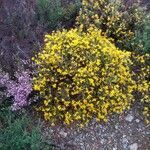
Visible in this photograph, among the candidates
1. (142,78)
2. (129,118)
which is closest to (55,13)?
(142,78)

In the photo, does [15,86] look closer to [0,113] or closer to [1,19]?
[0,113]

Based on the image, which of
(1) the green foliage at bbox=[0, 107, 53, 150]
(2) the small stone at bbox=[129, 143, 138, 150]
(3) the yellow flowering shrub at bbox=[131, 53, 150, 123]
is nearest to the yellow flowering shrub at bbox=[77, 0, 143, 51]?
(3) the yellow flowering shrub at bbox=[131, 53, 150, 123]

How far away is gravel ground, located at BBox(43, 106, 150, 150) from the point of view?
615 centimetres

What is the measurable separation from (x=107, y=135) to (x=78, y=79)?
858 millimetres

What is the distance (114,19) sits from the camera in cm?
696

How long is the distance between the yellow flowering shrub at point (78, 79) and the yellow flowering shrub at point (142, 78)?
0.21 meters

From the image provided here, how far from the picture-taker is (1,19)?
6.71 meters

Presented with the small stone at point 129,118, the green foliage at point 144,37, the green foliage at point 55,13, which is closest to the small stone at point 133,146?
the small stone at point 129,118

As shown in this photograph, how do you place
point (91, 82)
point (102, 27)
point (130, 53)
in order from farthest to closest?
point (102, 27) < point (130, 53) < point (91, 82)

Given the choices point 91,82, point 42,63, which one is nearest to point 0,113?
point 42,63

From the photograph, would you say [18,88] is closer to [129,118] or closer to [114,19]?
[129,118]

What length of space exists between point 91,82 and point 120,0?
1756mm

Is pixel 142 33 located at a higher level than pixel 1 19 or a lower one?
higher

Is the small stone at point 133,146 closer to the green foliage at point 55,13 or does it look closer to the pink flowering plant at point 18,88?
the pink flowering plant at point 18,88
